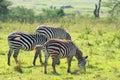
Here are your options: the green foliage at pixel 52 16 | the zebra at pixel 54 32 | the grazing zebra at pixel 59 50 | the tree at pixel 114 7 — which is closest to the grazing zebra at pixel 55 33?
the zebra at pixel 54 32

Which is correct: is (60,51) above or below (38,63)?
above

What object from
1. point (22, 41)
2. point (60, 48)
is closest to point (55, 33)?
point (22, 41)

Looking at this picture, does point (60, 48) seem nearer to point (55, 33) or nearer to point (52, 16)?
point (55, 33)

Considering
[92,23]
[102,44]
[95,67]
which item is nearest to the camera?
[95,67]

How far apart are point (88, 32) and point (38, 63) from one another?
30.8ft

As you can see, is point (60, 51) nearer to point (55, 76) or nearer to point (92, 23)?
point (55, 76)

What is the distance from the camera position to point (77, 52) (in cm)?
1171

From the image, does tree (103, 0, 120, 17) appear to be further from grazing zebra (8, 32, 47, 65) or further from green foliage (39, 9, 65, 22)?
grazing zebra (8, 32, 47, 65)

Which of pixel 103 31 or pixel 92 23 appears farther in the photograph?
pixel 92 23

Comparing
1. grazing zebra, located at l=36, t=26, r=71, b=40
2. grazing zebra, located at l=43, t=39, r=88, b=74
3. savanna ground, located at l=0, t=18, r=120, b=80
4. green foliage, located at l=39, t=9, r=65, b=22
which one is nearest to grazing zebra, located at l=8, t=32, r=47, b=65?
savanna ground, located at l=0, t=18, r=120, b=80

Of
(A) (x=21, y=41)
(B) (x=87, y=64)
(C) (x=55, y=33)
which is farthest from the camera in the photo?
(C) (x=55, y=33)

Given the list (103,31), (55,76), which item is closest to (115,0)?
(103,31)

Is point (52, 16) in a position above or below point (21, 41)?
below

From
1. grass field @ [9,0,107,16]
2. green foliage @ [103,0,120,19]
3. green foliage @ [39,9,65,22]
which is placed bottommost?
grass field @ [9,0,107,16]
